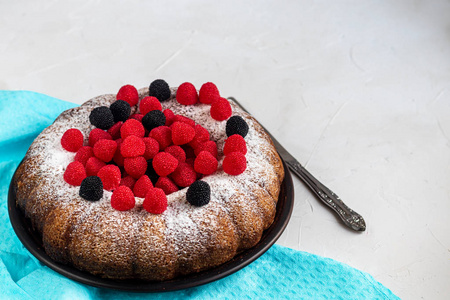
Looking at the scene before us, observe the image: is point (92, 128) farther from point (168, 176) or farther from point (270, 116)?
point (270, 116)

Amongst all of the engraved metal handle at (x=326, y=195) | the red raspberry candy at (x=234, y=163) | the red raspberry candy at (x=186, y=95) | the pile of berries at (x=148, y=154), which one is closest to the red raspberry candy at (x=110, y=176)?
the pile of berries at (x=148, y=154)

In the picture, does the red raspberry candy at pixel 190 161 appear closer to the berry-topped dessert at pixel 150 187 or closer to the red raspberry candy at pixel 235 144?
the berry-topped dessert at pixel 150 187

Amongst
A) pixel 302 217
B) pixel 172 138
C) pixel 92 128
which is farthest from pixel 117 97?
pixel 302 217

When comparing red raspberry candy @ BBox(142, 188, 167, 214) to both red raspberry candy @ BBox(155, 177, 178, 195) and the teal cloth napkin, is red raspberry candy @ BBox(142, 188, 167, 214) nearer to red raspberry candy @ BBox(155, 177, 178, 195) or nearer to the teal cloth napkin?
red raspberry candy @ BBox(155, 177, 178, 195)

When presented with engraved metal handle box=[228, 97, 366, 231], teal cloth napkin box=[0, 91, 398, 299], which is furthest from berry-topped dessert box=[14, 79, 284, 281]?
engraved metal handle box=[228, 97, 366, 231]


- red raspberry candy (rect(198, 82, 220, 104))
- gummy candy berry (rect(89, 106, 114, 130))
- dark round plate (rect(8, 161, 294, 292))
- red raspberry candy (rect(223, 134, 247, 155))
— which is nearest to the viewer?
dark round plate (rect(8, 161, 294, 292))

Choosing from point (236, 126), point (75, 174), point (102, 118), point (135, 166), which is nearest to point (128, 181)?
point (135, 166)

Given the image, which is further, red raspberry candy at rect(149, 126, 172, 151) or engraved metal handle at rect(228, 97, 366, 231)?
engraved metal handle at rect(228, 97, 366, 231)

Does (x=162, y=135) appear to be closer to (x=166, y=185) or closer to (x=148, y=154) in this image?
(x=148, y=154)
